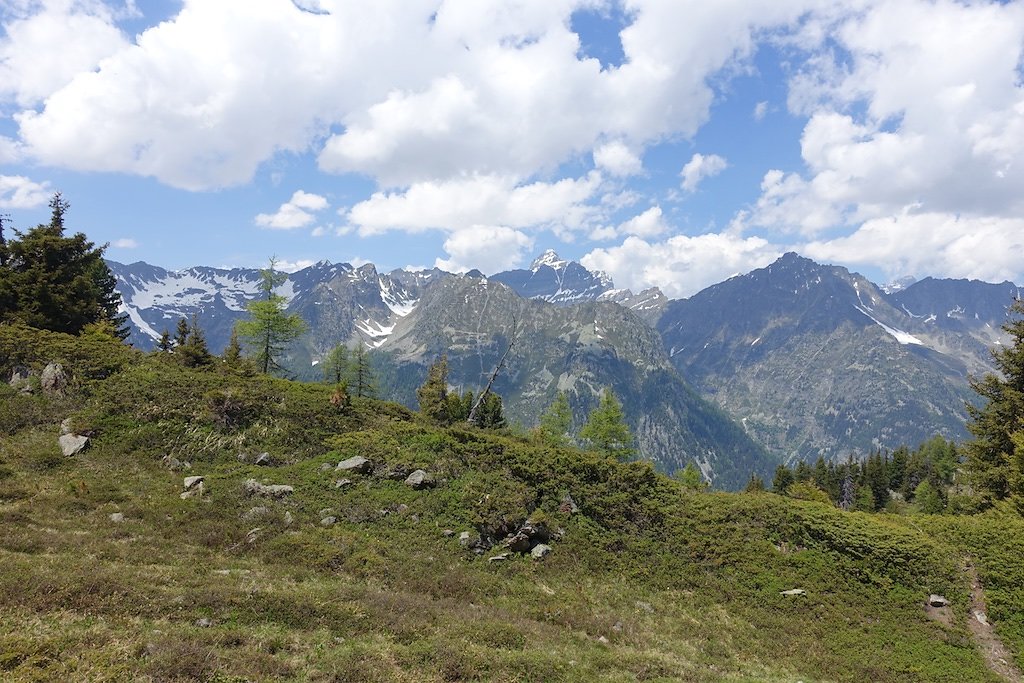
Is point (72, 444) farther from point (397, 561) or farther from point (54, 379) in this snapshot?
point (397, 561)

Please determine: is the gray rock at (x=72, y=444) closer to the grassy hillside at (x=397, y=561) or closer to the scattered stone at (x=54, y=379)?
the grassy hillside at (x=397, y=561)

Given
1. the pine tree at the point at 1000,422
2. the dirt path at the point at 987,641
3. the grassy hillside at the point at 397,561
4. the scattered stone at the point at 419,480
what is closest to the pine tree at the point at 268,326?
the grassy hillside at the point at 397,561

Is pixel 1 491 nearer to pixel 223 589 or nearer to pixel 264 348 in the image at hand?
pixel 223 589

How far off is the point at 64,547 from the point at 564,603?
17.7 metres

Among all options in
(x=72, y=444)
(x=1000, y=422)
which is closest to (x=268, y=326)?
(x=72, y=444)

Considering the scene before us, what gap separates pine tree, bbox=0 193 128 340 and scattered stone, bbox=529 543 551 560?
41218 mm

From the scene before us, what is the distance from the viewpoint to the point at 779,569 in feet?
78.6

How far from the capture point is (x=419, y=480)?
90.6 ft

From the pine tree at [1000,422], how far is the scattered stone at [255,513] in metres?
44.7

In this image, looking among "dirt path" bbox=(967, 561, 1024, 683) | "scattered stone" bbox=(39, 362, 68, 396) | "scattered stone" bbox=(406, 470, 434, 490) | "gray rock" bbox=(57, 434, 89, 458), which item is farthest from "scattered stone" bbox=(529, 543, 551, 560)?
"scattered stone" bbox=(39, 362, 68, 396)

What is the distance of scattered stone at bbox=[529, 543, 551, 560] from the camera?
24206 mm

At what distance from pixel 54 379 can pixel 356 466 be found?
66.6ft

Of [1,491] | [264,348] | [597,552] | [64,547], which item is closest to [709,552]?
[597,552]

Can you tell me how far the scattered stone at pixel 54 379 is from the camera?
3117 centimetres
